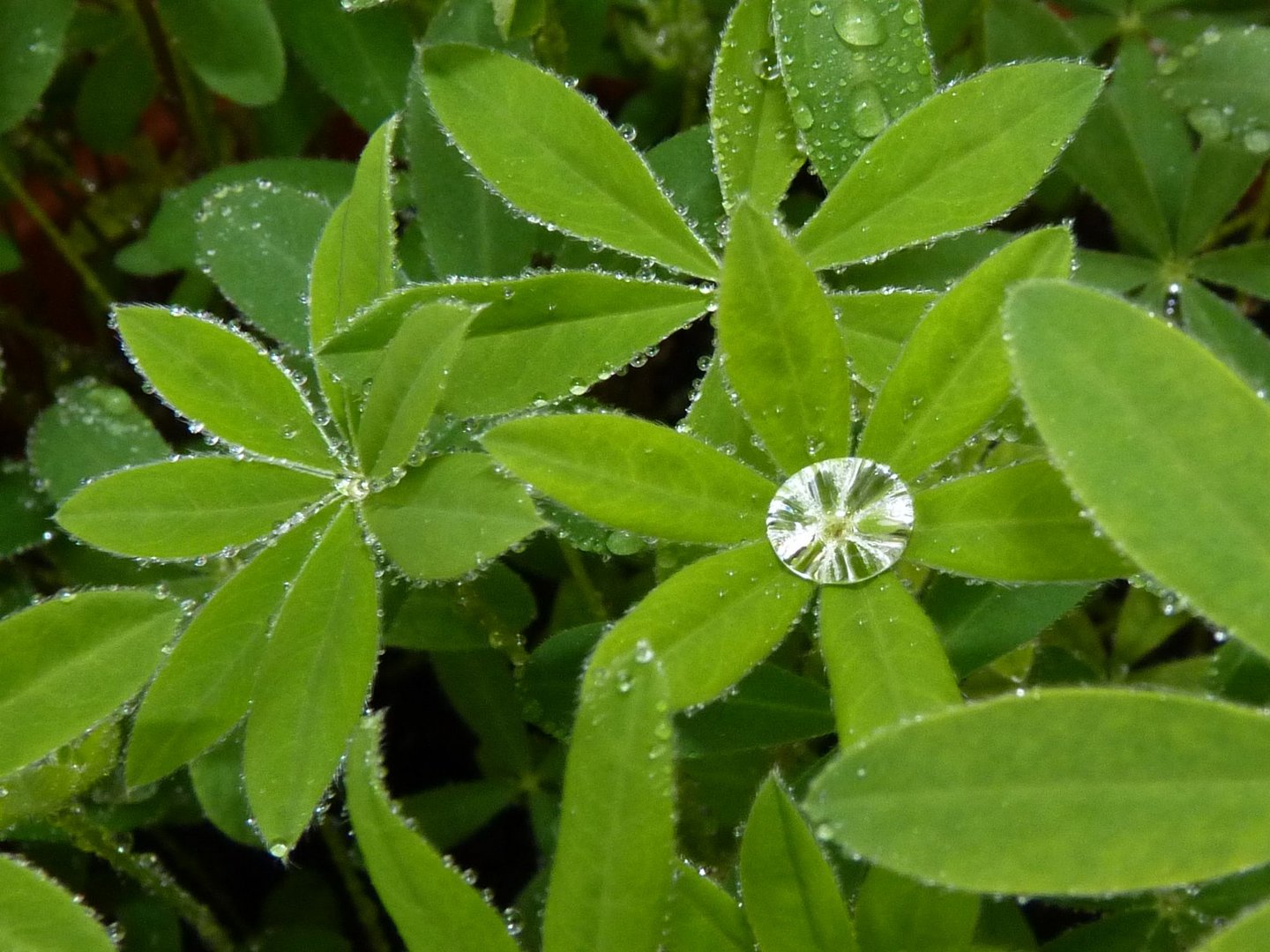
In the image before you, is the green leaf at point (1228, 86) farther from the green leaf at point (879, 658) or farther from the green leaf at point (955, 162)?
the green leaf at point (879, 658)

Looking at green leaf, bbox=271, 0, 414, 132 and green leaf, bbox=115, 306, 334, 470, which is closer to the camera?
Result: green leaf, bbox=115, 306, 334, 470

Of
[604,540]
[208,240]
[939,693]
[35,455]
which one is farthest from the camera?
[35,455]

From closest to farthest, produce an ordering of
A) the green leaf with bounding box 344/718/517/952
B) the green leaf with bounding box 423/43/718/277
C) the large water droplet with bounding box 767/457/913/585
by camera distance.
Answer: the green leaf with bounding box 344/718/517/952 < the large water droplet with bounding box 767/457/913/585 < the green leaf with bounding box 423/43/718/277

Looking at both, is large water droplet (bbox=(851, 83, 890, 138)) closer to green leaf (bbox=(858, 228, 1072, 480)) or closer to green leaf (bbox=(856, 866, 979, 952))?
green leaf (bbox=(858, 228, 1072, 480))

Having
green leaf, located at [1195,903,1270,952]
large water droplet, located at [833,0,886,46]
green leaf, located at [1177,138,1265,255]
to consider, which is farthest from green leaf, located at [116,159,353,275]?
green leaf, located at [1195,903,1270,952]

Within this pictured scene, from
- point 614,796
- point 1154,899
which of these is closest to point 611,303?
point 614,796

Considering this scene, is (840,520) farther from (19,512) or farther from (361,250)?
(19,512)

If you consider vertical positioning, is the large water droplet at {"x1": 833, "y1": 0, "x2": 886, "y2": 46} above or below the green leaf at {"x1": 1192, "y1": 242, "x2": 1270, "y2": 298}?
above

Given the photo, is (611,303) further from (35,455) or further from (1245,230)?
(1245,230)
